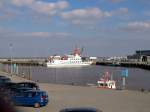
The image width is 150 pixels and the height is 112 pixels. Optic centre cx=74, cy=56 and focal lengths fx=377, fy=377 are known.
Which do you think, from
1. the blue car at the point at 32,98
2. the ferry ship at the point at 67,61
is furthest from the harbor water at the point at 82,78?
the ferry ship at the point at 67,61

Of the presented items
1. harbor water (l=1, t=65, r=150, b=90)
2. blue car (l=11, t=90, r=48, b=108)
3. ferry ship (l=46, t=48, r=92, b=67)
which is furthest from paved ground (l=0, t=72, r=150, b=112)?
ferry ship (l=46, t=48, r=92, b=67)

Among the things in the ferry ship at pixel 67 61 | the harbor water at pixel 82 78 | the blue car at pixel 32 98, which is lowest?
the harbor water at pixel 82 78

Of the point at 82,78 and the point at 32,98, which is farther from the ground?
the point at 32,98

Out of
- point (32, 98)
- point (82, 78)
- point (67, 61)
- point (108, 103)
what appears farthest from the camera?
point (67, 61)

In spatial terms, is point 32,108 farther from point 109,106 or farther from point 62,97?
point 62,97

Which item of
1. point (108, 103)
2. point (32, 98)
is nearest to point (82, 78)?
point (108, 103)

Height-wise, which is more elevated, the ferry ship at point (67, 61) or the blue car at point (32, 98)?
the ferry ship at point (67, 61)

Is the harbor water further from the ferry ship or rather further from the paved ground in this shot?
the ferry ship

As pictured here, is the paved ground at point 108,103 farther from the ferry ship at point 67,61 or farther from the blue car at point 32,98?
the ferry ship at point 67,61

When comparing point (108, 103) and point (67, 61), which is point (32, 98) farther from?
point (67, 61)

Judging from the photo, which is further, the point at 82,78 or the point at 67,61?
the point at 67,61

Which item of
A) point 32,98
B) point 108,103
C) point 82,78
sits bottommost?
point 82,78

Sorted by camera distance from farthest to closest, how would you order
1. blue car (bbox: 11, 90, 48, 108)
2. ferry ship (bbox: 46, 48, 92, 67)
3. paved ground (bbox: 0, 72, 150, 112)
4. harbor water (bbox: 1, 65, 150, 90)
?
ferry ship (bbox: 46, 48, 92, 67) < harbor water (bbox: 1, 65, 150, 90) < paved ground (bbox: 0, 72, 150, 112) < blue car (bbox: 11, 90, 48, 108)

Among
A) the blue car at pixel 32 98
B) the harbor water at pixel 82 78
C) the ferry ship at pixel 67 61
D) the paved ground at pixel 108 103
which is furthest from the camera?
the ferry ship at pixel 67 61
